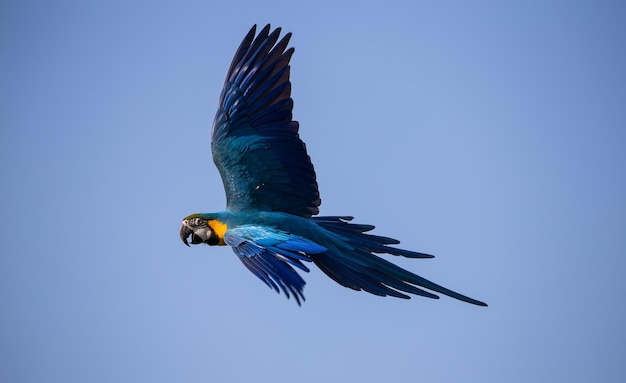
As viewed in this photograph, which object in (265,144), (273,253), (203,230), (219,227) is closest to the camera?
(273,253)

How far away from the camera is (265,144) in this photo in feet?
34.8

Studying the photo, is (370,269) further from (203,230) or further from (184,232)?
(184,232)

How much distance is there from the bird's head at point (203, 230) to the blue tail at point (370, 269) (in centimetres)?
124

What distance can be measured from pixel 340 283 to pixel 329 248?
44 cm

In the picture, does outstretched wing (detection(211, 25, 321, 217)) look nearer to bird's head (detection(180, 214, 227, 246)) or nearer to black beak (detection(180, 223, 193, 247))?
bird's head (detection(180, 214, 227, 246))

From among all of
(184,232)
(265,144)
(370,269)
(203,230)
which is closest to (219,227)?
(203,230)

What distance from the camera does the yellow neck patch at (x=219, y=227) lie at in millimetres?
10211

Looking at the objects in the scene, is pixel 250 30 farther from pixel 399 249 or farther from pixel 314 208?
pixel 399 249

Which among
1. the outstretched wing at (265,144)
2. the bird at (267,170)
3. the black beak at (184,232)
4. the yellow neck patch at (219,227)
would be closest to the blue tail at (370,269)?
the bird at (267,170)

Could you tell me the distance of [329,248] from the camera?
32.1 feet

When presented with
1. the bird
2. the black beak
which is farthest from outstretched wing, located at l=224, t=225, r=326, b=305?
the black beak

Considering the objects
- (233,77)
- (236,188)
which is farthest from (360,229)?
(233,77)

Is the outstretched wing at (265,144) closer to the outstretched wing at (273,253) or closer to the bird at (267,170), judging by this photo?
the bird at (267,170)

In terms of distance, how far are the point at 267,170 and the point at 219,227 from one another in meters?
0.92
